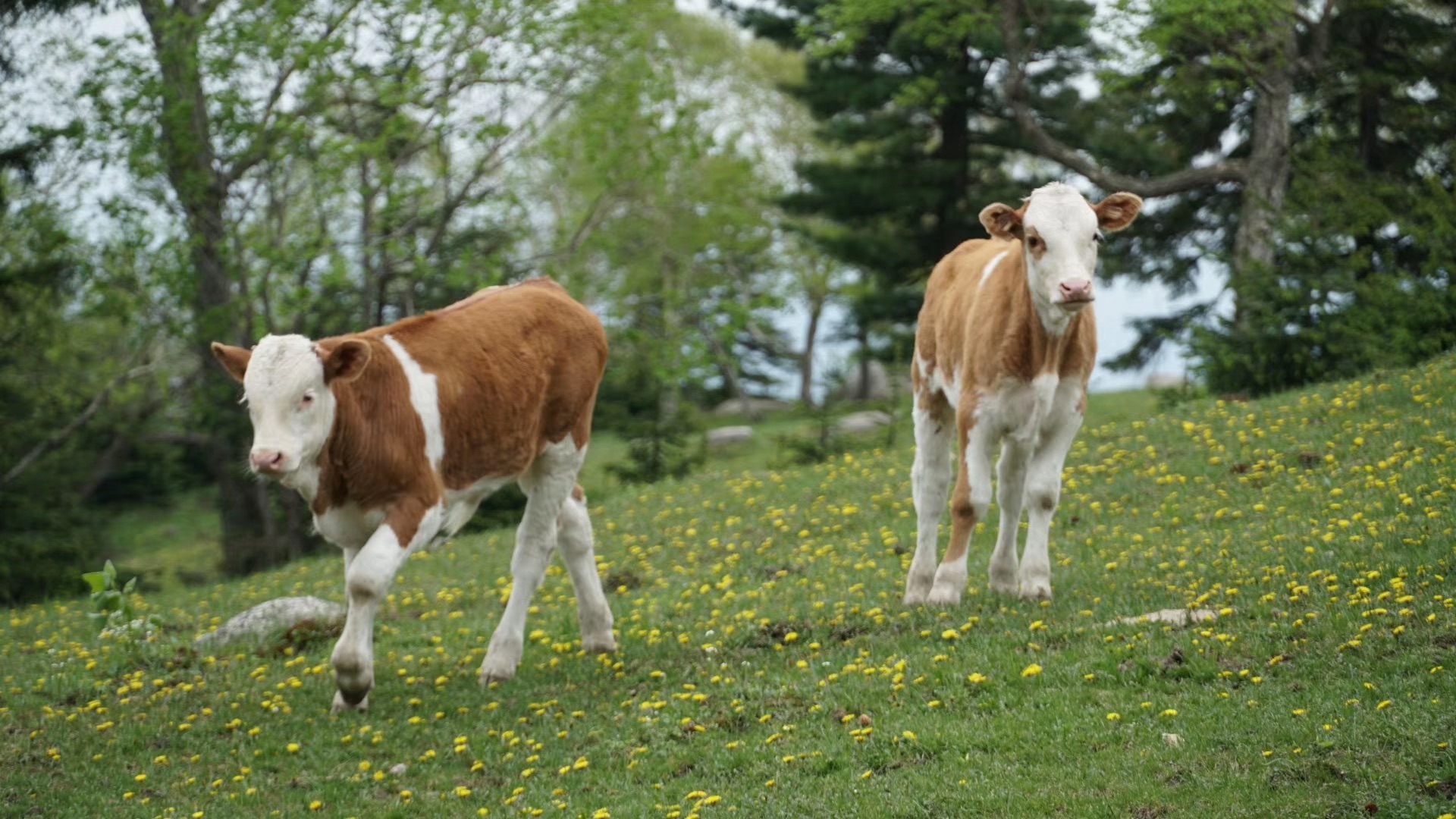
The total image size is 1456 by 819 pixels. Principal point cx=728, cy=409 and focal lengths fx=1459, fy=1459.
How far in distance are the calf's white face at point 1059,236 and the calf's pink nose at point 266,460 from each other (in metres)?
4.71

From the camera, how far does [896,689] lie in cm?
847

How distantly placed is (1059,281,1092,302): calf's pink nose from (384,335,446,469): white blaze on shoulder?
4.13 metres

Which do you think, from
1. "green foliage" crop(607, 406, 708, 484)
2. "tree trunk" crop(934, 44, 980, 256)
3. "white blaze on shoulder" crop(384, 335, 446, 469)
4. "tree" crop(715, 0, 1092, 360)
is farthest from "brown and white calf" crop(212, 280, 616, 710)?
"tree trunk" crop(934, 44, 980, 256)

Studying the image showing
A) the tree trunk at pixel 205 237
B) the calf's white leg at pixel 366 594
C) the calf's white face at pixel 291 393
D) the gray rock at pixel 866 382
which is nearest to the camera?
the calf's white face at pixel 291 393

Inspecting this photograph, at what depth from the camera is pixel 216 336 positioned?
2489 cm

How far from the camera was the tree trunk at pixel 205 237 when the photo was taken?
23.8 meters

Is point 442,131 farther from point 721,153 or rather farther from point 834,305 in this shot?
point 834,305

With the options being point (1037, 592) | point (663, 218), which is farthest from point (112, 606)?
point (663, 218)

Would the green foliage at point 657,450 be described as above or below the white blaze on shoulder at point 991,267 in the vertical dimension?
below

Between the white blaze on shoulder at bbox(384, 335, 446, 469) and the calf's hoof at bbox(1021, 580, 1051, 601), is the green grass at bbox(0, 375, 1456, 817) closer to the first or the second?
the calf's hoof at bbox(1021, 580, 1051, 601)

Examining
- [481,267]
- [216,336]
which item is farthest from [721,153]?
[216,336]

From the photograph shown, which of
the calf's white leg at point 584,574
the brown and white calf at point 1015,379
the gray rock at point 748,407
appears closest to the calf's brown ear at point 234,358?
the calf's white leg at point 584,574

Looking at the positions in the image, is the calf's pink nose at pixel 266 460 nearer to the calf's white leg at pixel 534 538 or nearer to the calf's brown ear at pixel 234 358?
the calf's brown ear at pixel 234 358

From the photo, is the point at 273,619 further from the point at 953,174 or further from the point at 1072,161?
the point at 953,174
